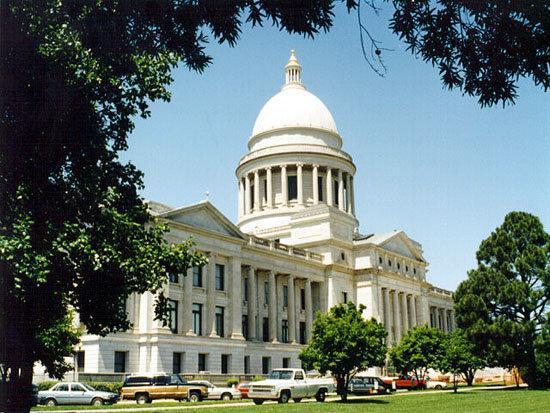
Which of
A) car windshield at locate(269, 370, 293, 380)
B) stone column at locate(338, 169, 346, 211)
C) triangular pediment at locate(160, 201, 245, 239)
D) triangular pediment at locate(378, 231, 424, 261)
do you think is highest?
stone column at locate(338, 169, 346, 211)

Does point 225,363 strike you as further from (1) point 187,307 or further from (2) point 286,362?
(2) point 286,362

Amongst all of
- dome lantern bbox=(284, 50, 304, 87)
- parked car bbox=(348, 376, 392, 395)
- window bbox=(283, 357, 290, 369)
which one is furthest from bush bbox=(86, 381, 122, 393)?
dome lantern bbox=(284, 50, 304, 87)

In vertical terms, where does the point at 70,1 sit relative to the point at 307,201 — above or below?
below

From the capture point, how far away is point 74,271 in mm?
20859

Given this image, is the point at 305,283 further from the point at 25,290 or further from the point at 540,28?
the point at 540,28

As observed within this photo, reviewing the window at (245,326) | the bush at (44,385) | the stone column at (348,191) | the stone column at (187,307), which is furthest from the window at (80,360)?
the stone column at (348,191)

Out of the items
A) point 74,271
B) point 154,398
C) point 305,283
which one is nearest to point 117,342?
point 154,398

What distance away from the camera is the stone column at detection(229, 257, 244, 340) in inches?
2400

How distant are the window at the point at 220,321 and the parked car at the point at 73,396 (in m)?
19.3

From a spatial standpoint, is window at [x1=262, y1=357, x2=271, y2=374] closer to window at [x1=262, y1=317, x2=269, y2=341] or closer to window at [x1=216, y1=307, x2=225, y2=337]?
window at [x1=262, y1=317, x2=269, y2=341]

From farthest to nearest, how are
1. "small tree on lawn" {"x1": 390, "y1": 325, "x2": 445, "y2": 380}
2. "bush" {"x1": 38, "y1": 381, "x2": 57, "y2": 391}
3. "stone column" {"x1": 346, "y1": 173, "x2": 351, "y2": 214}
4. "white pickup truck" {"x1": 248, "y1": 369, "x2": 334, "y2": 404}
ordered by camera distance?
"stone column" {"x1": 346, "y1": 173, "x2": 351, "y2": 214}
"small tree on lawn" {"x1": 390, "y1": 325, "x2": 445, "y2": 380}
"bush" {"x1": 38, "y1": 381, "x2": 57, "y2": 391}
"white pickup truck" {"x1": 248, "y1": 369, "x2": 334, "y2": 404}

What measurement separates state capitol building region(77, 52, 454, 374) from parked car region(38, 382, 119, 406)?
8550 mm

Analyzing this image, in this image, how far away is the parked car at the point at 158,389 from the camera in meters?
42.0

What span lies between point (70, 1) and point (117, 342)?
1686 inches
